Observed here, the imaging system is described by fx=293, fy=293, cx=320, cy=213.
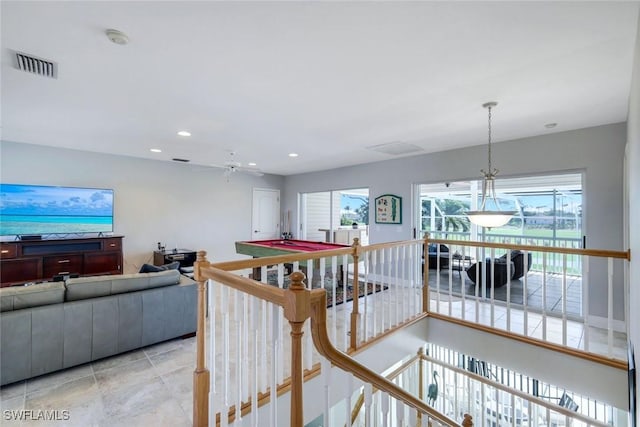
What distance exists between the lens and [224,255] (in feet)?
23.8

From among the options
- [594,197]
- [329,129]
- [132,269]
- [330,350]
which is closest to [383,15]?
[330,350]

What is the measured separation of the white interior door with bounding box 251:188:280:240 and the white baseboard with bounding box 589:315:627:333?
662cm

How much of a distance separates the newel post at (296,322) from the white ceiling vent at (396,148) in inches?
157

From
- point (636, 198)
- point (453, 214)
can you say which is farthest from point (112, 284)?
point (453, 214)

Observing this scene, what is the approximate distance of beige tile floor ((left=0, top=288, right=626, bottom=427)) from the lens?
209cm

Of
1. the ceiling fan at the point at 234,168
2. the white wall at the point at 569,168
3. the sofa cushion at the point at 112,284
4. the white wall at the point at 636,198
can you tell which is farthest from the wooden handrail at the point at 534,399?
the ceiling fan at the point at 234,168

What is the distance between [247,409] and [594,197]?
4.69m

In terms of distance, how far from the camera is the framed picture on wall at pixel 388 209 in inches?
229

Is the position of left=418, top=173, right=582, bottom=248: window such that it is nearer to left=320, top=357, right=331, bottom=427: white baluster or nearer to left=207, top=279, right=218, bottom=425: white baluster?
left=320, top=357, right=331, bottom=427: white baluster

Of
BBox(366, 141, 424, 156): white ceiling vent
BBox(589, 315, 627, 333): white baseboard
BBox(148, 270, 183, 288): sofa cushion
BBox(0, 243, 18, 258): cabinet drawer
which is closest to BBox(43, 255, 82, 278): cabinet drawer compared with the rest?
BBox(0, 243, 18, 258): cabinet drawer

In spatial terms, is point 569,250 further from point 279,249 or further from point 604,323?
point 279,249

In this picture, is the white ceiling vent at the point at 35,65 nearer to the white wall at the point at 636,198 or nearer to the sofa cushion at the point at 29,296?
the sofa cushion at the point at 29,296

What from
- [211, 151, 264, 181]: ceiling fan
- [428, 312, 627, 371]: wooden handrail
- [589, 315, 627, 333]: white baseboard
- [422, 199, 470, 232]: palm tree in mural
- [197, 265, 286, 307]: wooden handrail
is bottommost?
[589, 315, 627, 333]: white baseboard

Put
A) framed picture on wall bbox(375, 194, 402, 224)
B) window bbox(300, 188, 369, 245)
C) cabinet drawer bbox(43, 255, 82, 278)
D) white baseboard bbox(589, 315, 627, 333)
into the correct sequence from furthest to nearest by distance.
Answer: window bbox(300, 188, 369, 245) < framed picture on wall bbox(375, 194, 402, 224) < cabinet drawer bbox(43, 255, 82, 278) < white baseboard bbox(589, 315, 627, 333)
